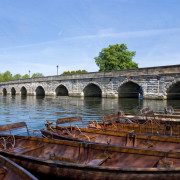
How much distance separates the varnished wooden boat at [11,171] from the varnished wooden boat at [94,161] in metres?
0.91

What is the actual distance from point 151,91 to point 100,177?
2318 centimetres

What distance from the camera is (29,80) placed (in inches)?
1866

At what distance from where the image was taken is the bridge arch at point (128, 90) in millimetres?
30612

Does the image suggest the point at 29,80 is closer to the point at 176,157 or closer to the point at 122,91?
the point at 122,91

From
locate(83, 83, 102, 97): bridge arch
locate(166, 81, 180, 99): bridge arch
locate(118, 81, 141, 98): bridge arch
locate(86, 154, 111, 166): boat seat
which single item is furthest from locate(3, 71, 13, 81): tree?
locate(86, 154, 111, 166): boat seat

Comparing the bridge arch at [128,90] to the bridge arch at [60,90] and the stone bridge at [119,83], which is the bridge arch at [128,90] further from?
the bridge arch at [60,90]

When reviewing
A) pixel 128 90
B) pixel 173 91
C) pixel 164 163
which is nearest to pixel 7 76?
pixel 128 90

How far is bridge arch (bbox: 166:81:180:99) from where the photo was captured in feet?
82.4

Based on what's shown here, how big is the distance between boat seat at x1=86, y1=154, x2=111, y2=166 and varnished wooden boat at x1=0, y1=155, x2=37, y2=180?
1734 millimetres

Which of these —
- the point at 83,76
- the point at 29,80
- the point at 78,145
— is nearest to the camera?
the point at 78,145

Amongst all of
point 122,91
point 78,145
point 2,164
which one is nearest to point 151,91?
point 122,91

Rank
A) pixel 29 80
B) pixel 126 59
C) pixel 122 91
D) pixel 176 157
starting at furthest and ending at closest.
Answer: pixel 126 59 < pixel 29 80 < pixel 122 91 < pixel 176 157

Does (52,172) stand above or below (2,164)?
below

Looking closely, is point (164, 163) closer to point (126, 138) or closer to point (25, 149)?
point (126, 138)
